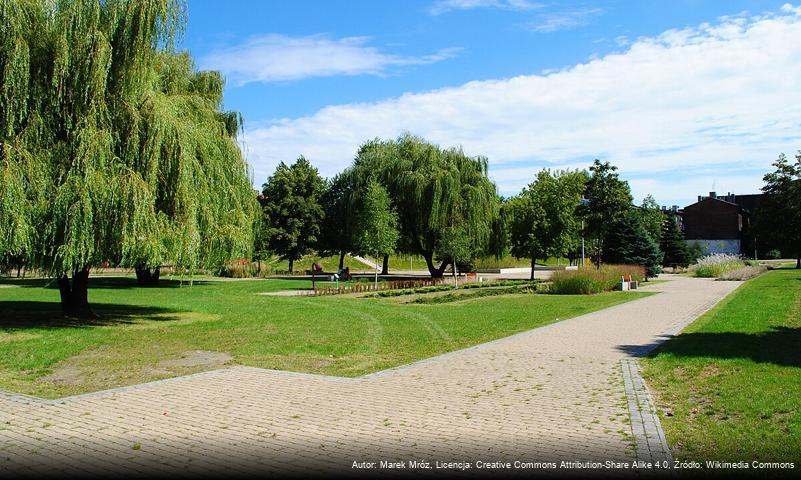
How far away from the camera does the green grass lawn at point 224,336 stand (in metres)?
9.70

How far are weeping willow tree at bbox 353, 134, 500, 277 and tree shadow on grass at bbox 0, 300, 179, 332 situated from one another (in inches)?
883

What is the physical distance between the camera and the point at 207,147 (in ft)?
52.1

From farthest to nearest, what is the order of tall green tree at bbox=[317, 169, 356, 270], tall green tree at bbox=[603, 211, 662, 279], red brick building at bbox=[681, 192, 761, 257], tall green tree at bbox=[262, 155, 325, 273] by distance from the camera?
red brick building at bbox=[681, 192, 761, 257] → tall green tree at bbox=[262, 155, 325, 273] → tall green tree at bbox=[603, 211, 662, 279] → tall green tree at bbox=[317, 169, 356, 270]

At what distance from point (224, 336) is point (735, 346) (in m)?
10.1

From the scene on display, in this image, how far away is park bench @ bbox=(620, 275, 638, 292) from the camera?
108ft

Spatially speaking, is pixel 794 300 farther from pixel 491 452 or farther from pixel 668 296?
pixel 491 452

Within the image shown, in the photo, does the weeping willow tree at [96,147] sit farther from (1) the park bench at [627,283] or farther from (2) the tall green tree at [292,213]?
(2) the tall green tree at [292,213]

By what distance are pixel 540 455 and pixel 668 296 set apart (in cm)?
2400

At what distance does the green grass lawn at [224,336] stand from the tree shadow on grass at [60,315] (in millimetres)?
27

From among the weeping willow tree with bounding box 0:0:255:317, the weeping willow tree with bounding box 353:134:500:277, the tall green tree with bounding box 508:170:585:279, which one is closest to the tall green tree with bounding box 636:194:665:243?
the tall green tree with bounding box 508:170:585:279

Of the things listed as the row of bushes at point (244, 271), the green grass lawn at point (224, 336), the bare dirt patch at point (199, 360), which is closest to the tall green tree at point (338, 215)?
the row of bushes at point (244, 271)

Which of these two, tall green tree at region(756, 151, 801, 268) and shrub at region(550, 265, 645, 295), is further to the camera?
tall green tree at region(756, 151, 801, 268)

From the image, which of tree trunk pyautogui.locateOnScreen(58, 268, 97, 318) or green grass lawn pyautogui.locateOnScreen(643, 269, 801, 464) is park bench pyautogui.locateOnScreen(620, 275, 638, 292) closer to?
green grass lawn pyautogui.locateOnScreen(643, 269, 801, 464)

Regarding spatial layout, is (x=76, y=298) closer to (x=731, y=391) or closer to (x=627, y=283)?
(x=731, y=391)
